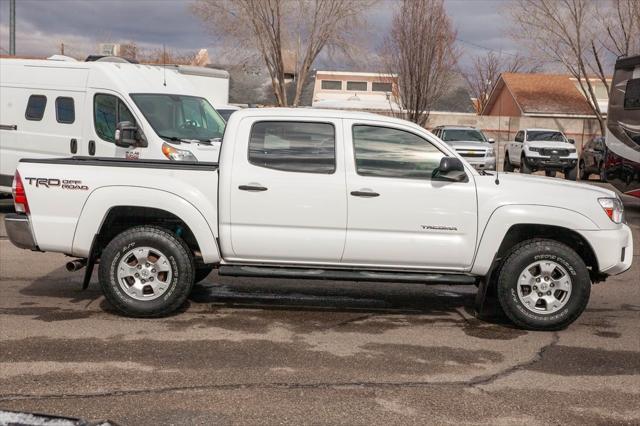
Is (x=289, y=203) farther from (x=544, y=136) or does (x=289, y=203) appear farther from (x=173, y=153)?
(x=544, y=136)

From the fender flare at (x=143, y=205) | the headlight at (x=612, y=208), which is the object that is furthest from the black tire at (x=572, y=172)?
the fender flare at (x=143, y=205)

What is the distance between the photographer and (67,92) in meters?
12.1

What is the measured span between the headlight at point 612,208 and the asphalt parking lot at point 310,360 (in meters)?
1.00

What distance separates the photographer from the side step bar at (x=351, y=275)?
20.7 feet

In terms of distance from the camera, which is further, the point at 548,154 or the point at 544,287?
the point at 548,154

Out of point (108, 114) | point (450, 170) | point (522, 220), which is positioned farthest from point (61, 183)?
point (108, 114)

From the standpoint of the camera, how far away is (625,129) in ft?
46.6

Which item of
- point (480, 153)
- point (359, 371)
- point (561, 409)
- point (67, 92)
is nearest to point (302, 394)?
point (359, 371)

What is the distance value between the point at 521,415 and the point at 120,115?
8.78 meters

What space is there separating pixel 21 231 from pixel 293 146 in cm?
248

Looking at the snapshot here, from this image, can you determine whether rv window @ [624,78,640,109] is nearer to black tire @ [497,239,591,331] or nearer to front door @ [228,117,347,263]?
black tire @ [497,239,591,331]

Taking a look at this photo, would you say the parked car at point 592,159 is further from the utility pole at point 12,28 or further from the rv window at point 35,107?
the utility pole at point 12,28

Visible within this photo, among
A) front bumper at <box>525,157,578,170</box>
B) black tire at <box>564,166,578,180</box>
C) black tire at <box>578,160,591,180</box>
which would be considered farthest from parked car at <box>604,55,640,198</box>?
black tire at <box>578,160,591,180</box>

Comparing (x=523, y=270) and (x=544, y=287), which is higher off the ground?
(x=523, y=270)
